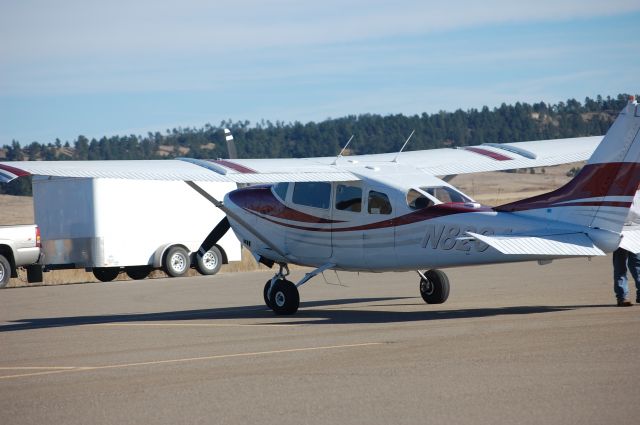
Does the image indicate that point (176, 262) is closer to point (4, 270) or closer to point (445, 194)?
point (4, 270)

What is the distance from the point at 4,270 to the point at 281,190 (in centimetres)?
1306

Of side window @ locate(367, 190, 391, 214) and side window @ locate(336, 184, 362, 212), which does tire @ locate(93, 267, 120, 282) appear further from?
side window @ locate(367, 190, 391, 214)

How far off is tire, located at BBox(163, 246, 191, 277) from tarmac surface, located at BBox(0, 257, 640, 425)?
898 cm

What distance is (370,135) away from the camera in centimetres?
13288

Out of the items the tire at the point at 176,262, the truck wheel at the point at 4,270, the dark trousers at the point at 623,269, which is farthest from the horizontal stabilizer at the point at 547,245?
the truck wheel at the point at 4,270

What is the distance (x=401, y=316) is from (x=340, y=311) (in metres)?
1.73

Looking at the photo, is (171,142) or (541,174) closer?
(541,174)

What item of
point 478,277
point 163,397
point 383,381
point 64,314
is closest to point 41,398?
point 163,397

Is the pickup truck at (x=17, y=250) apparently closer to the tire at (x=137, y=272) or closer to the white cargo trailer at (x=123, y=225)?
the white cargo trailer at (x=123, y=225)

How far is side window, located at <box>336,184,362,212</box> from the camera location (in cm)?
1622

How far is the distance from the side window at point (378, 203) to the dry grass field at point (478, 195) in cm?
1558

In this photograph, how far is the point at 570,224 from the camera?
45.2ft

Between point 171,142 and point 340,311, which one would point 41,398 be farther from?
point 171,142

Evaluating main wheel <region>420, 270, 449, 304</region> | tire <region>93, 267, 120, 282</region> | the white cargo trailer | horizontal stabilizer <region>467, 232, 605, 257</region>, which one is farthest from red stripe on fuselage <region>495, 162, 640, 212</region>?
tire <region>93, 267, 120, 282</region>
